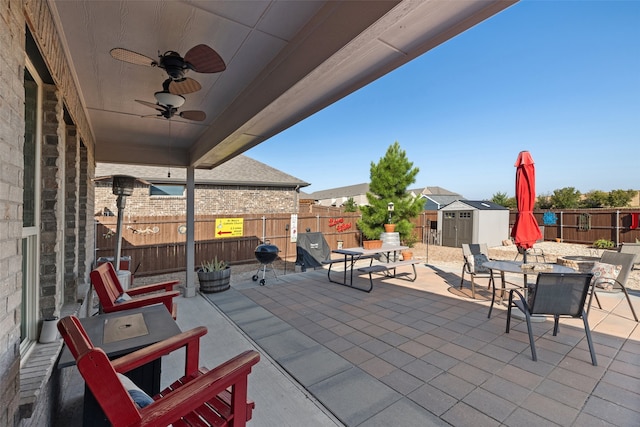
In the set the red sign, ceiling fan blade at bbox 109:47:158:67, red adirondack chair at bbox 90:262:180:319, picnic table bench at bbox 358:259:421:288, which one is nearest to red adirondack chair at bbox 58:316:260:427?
red adirondack chair at bbox 90:262:180:319

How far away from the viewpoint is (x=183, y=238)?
883 cm

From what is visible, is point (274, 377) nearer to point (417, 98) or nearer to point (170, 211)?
point (170, 211)

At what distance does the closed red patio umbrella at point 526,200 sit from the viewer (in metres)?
4.19

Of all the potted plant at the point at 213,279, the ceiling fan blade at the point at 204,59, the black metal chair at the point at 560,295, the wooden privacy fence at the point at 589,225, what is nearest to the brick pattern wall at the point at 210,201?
the potted plant at the point at 213,279

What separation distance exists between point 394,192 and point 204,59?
9.88 meters

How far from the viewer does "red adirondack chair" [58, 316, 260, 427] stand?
1.19m

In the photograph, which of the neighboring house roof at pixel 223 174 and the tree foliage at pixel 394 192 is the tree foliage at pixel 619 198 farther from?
the neighboring house roof at pixel 223 174

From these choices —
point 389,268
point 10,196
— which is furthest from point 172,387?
point 389,268

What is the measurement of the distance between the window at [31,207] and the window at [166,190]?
10383 mm

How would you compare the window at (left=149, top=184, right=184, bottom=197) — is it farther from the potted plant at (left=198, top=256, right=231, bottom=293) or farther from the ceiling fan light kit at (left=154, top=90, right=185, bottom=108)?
the ceiling fan light kit at (left=154, top=90, right=185, bottom=108)

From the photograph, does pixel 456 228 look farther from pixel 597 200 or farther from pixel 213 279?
pixel 597 200

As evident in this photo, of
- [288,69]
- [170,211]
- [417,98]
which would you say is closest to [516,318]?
[288,69]

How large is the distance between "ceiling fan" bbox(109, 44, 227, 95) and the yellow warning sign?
687 centimetres

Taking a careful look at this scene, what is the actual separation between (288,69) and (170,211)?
11.3 metres
